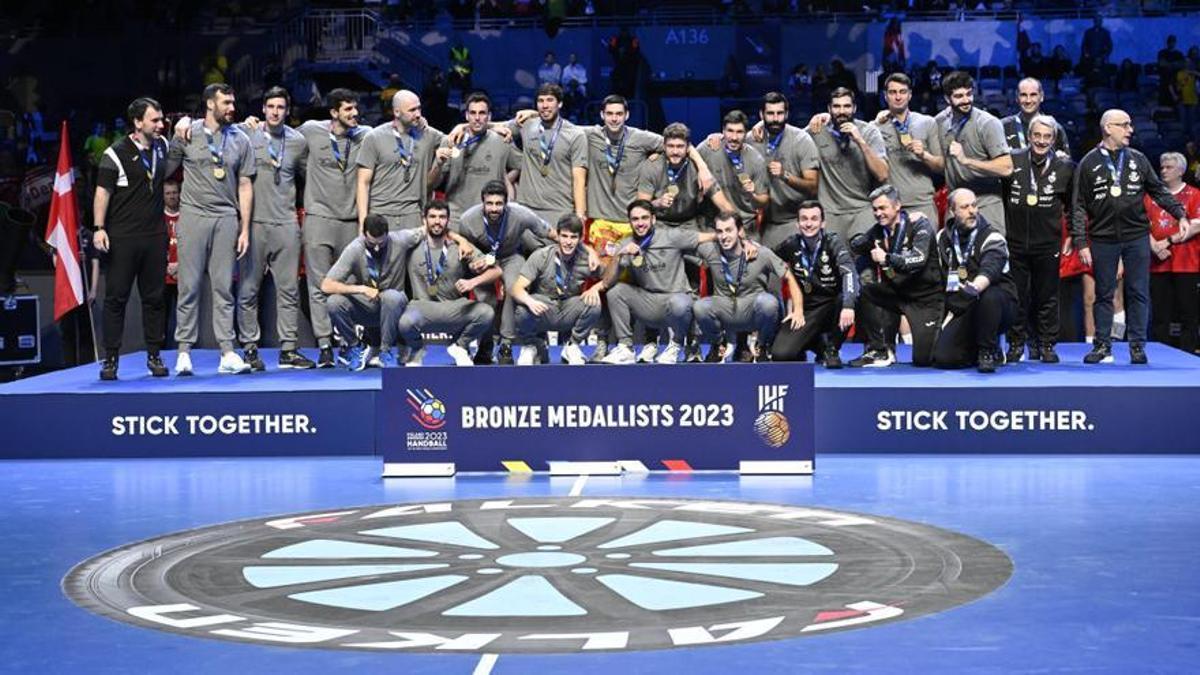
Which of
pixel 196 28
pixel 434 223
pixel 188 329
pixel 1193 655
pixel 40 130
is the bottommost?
pixel 1193 655

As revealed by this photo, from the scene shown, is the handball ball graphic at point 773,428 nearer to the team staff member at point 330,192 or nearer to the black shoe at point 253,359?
the team staff member at point 330,192

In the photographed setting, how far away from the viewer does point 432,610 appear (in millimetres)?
6062

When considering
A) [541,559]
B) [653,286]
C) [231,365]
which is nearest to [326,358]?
[231,365]

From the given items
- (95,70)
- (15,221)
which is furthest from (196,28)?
(15,221)

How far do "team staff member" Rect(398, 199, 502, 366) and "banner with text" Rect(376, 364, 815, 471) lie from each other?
143 centimetres

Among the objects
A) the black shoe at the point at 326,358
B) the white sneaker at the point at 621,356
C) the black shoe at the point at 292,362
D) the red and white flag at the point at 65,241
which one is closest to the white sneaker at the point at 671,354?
the white sneaker at the point at 621,356

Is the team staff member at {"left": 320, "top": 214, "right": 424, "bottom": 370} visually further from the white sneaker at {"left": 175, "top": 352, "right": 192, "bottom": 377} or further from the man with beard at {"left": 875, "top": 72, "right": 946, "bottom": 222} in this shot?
the man with beard at {"left": 875, "top": 72, "right": 946, "bottom": 222}

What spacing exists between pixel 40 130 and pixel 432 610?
18066mm

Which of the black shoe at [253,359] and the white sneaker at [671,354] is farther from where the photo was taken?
the black shoe at [253,359]

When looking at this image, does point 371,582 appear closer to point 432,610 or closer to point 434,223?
point 432,610

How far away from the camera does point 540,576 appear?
661 cm

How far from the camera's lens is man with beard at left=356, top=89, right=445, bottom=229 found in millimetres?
11539

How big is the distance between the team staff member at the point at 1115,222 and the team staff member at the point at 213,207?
5.85 meters

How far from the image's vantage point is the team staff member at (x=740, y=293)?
437 inches
